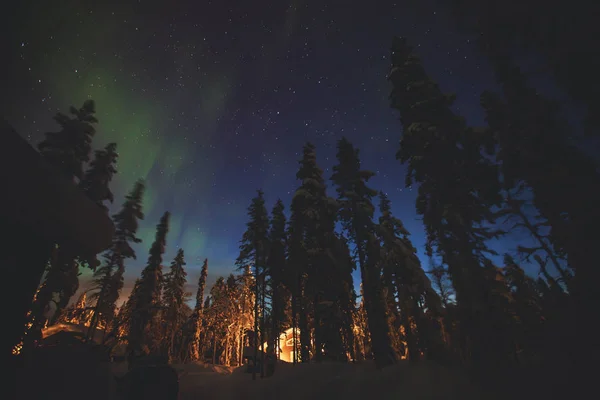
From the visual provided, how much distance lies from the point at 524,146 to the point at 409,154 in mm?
5862

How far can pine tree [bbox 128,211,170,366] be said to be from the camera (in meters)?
26.2

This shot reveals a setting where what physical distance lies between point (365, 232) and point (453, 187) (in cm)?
838

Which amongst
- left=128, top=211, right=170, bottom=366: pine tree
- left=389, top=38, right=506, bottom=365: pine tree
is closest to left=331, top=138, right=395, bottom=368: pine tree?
left=389, top=38, right=506, bottom=365: pine tree

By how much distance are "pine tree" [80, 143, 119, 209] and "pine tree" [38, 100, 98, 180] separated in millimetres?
1831

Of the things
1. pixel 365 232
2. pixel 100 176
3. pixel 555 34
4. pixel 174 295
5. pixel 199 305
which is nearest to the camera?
pixel 555 34

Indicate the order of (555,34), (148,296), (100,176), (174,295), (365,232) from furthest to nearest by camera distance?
(174,295) < (148,296) < (100,176) < (365,232) < (555,34)

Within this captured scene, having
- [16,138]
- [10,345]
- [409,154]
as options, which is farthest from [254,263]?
[16,138]

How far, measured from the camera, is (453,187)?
848 cm

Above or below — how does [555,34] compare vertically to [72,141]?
below

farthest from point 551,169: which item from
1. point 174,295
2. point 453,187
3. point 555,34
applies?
point 174,295

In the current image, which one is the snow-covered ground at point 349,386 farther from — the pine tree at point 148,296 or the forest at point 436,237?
the pine tree at point 148,296

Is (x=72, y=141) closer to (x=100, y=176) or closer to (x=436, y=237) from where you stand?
(x=100, y=176)

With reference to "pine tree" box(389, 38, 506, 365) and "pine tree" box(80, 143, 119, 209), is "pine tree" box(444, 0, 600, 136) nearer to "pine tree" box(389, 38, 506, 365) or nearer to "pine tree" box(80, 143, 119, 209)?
"pine tree" box(389, 38, 506, 365)

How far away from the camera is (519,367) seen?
5.39m
